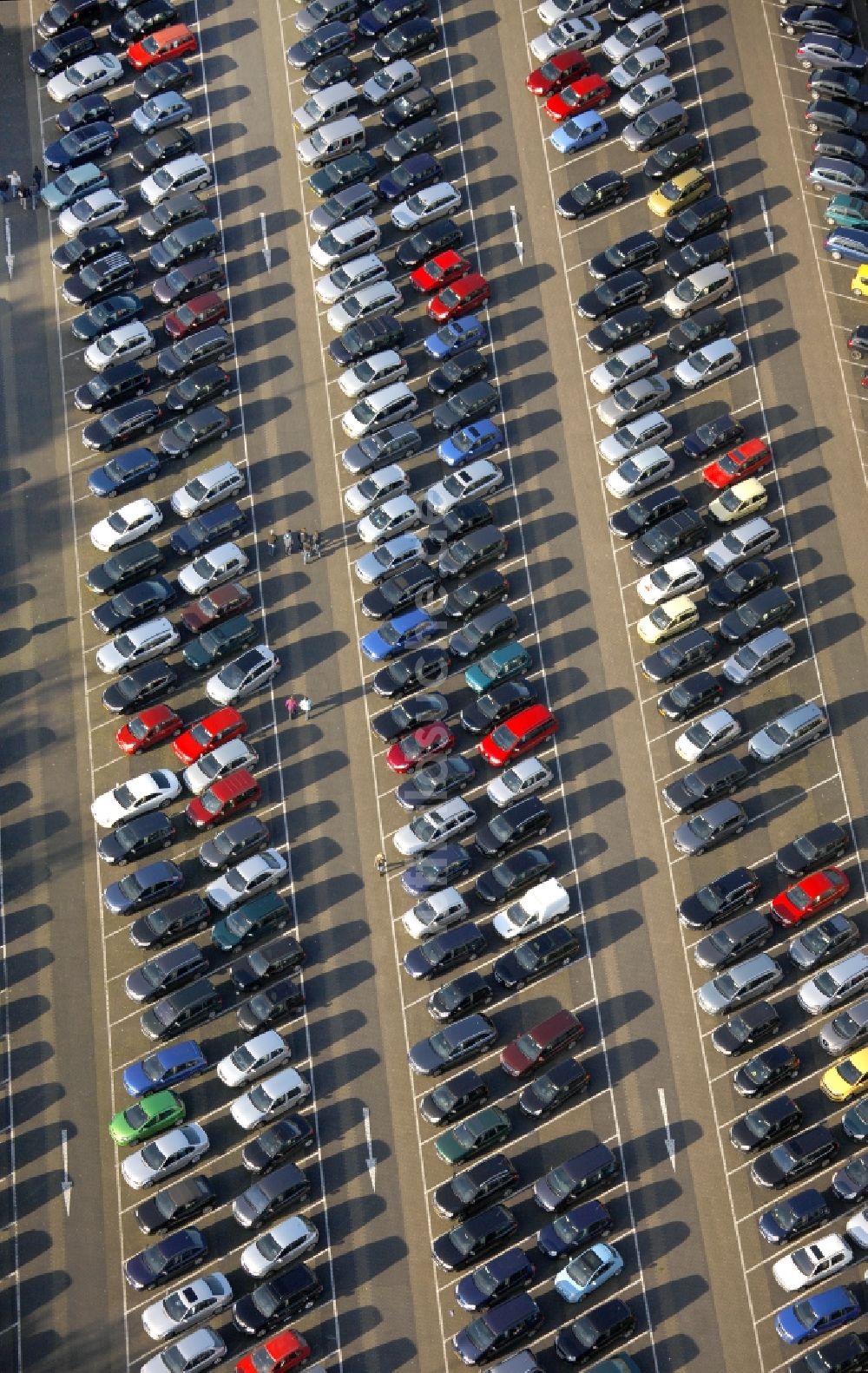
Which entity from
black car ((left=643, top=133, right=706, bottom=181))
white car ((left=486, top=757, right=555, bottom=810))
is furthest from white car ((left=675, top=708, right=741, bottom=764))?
black car ((left=643, top=133, right=706, bottom=181))

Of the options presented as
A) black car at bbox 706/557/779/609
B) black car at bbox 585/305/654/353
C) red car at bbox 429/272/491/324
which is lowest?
black car at bbox 706/557/779/609

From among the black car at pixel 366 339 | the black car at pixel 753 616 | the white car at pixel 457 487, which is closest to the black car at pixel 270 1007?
the white car at pixel 457 487

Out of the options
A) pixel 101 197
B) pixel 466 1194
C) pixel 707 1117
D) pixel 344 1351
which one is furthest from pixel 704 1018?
pixel 101 197

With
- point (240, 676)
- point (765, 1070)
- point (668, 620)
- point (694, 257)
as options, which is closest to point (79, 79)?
point (694, 257)

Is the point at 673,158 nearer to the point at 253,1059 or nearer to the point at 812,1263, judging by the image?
the point at 253,1059

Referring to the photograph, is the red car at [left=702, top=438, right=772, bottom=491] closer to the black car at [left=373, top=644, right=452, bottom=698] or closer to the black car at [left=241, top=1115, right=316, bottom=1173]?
the black car at [left=373, top=644, right=452, bottom=698]

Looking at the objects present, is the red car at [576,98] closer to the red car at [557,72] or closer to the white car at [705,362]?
the red car at [557,72]

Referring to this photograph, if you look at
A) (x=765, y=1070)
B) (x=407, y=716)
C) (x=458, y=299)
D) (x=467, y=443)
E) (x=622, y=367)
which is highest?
(x=458, y=299)
